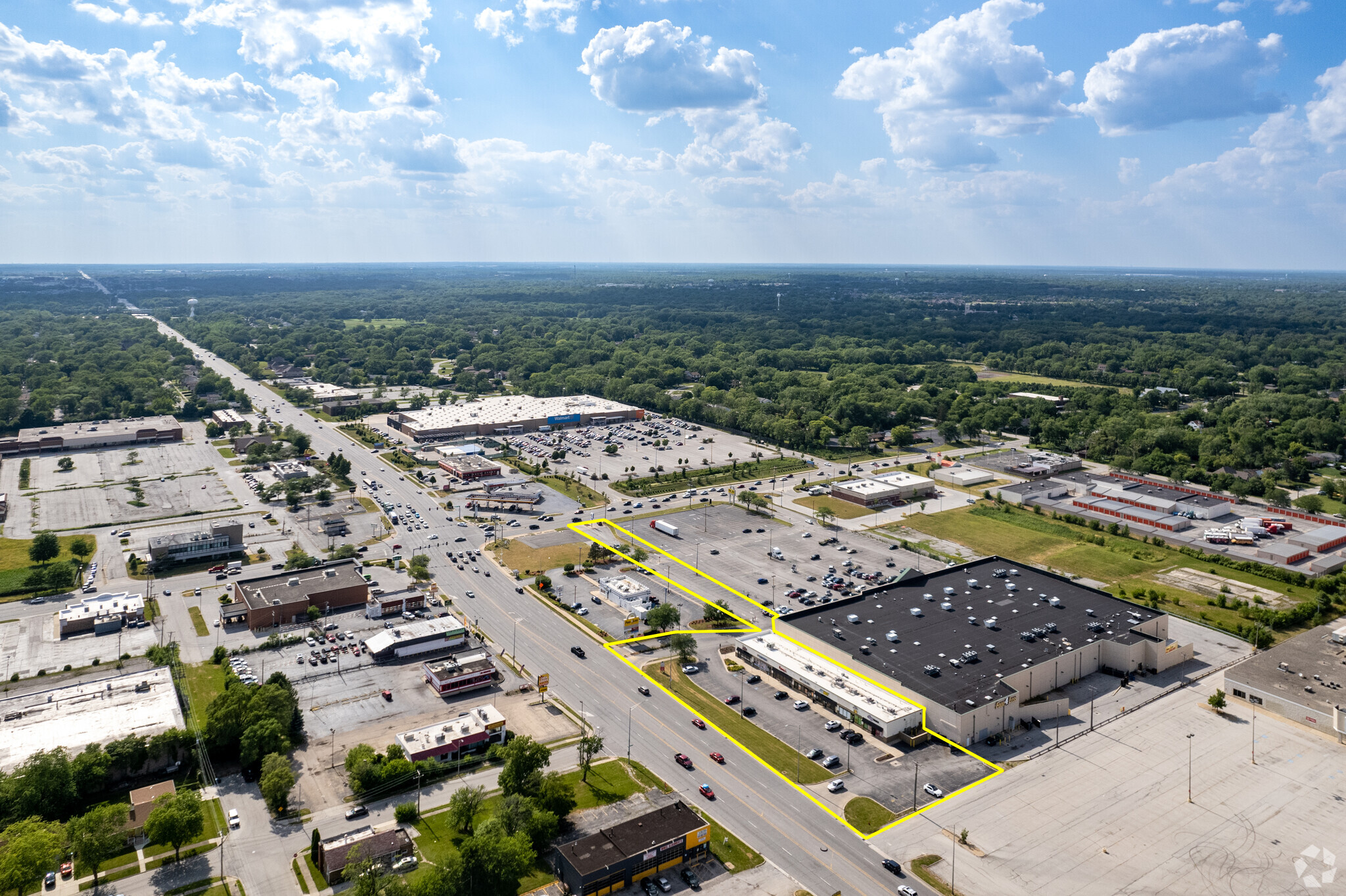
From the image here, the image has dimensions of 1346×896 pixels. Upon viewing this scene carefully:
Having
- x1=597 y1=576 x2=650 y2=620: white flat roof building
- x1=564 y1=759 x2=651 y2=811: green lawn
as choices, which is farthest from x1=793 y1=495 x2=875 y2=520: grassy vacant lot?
x1=564 y1=759 x2=651 y2=811: green lawn

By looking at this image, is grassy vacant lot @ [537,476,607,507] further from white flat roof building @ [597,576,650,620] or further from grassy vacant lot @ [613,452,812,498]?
white flat roof building @ [597,576,650,620]

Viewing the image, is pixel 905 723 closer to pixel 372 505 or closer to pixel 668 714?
pixel 668 714

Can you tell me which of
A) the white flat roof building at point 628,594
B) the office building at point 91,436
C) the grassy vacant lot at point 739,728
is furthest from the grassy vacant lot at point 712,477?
the office building at point 91,436

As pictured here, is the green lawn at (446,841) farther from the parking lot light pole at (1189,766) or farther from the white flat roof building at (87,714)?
the parking lot light pole at (1189,766)

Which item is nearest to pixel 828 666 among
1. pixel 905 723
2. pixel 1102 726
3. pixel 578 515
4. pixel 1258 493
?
pixel 905 723

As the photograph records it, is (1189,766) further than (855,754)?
No

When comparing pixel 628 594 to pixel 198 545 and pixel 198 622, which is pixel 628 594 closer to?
pixel 198 622

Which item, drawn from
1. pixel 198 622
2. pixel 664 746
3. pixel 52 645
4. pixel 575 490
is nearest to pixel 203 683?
pixel 198 622

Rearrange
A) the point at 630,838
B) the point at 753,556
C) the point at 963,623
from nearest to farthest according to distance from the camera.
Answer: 1. the point at 630,838
2. the point at 963,623
3. the point at 753,556
